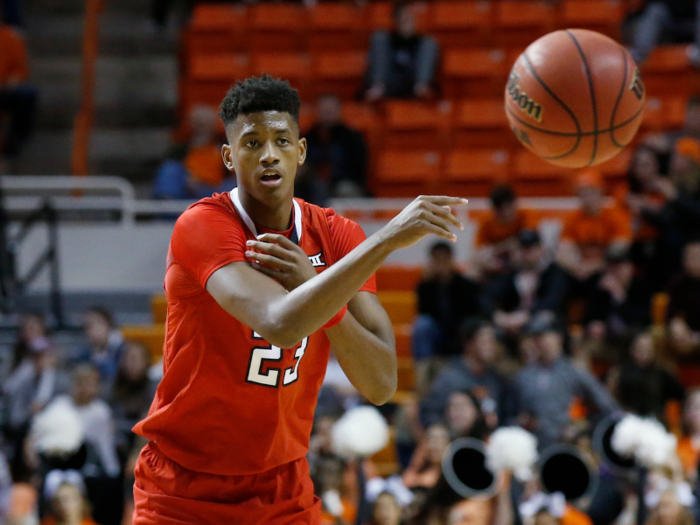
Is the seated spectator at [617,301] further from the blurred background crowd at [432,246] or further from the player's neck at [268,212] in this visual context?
the player's neck at [268,212]

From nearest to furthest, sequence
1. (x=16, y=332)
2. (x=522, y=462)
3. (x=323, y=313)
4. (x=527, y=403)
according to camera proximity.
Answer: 1. (x=323, y=313)
2. (x=522, y=462)
3. (x=527, y=403)
4. (x=16, y=332)

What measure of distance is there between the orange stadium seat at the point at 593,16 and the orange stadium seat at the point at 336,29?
213 centimetres

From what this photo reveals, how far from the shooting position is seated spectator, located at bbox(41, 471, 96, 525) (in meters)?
6.30

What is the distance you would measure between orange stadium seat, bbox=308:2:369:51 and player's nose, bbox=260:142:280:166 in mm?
8320

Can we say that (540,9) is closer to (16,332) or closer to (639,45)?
(639,45)

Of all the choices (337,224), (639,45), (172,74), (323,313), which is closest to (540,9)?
(639,45)

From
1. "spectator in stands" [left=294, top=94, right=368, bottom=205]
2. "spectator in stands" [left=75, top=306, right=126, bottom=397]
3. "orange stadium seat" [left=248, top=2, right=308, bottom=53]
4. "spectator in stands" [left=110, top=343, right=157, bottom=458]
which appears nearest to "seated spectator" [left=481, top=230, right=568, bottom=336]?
"spectator in stands" [left=294, top=94, right=368, bottom=205]

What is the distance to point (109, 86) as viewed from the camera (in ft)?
37.7

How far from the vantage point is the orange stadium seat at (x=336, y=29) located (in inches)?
433

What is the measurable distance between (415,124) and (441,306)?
112 inches

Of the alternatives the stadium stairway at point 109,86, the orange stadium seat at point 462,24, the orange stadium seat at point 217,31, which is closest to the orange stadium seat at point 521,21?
the orange stadium seat at point 462,24

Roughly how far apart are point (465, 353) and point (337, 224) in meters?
4.31

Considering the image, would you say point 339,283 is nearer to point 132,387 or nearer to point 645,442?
point 645,442

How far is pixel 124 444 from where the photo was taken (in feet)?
23.1
